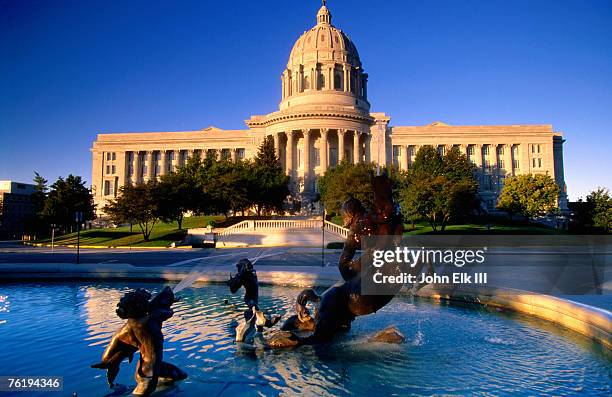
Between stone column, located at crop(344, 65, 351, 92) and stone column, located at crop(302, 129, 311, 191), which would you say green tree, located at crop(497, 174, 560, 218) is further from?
stone column, located at crop(344, 65, 351, 92)

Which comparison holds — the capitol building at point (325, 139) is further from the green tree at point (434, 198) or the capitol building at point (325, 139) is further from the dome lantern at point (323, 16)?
the green tree at point (434, 198)

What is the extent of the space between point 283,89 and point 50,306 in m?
98.2

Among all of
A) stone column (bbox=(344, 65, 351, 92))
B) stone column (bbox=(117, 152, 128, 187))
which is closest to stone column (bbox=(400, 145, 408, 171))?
stone column (bbox=(344, 65, 351, 92))

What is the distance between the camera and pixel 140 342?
5402 mm

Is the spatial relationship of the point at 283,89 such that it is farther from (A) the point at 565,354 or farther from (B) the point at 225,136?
(A) the point at 565,354

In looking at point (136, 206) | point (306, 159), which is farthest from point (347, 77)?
point (136, 206)

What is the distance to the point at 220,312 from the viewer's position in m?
10.3

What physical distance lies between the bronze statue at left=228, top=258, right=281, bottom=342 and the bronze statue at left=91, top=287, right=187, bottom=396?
7.55 ft

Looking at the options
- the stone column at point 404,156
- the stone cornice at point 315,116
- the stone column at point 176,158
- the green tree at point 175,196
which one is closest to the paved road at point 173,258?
the green tree at point 175,196

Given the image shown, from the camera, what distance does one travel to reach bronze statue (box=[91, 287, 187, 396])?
17.4 ft

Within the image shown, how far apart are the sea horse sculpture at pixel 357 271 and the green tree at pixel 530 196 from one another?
65.7 metres

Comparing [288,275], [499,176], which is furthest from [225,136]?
[288,275]

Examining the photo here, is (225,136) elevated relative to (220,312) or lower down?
elevated

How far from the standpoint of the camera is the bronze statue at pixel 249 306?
25.5 feet
